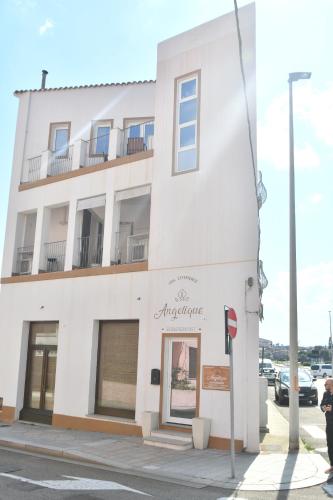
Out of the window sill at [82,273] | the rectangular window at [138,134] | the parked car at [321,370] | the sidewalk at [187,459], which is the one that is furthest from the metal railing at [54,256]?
the parked car at [321,370]

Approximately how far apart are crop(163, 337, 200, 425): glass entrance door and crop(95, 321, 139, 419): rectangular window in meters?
1.32

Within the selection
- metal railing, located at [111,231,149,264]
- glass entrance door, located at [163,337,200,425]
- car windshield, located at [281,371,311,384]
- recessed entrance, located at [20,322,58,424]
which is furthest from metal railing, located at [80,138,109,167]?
car windshield, located at [281,371,311,384]

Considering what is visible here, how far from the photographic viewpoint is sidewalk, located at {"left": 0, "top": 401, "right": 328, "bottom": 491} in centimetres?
846

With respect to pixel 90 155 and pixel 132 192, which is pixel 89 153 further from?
pixel 132 192

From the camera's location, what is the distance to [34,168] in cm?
1812

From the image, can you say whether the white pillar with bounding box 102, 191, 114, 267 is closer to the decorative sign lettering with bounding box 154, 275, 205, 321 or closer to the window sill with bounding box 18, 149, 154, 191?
the window sill with bounding box 18, 149, 154, 191

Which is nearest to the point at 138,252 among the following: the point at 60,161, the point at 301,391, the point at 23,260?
the point at 23,260

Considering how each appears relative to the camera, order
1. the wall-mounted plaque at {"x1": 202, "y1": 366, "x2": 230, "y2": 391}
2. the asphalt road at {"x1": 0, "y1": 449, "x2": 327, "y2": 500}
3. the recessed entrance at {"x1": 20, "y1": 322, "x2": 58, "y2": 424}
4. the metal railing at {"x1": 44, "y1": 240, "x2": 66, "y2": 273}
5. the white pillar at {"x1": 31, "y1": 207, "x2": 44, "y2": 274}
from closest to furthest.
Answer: the asphalt road at {"x1": 0, "y1": 449, "x2": 327, "y2": 500}, the wall-mounted plaque at {"x1": 202, "y1": 366, "x2": 230, "y2": 391}, the recessed entrance at {"x1": 20, "y1": 322, "x2": 58, "y2": 424}, the white pillar at {"x1": 31, "y1": 207, "x2": 44, "y2": 274}, the metal railing at {"x1": 44, "y1": 240, "x2": 66, "y2": 273}

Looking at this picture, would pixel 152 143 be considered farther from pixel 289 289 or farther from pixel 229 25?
pixel 289 289

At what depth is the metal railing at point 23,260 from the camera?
57.4 feet

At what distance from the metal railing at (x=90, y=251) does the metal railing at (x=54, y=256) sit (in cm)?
100

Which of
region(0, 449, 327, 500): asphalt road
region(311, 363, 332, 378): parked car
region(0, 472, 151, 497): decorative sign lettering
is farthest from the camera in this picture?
region(311, 363, 332, 378): parked car

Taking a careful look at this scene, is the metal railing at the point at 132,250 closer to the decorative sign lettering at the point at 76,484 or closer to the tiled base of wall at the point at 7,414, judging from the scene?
the tiled base of wall at the point at 7,414

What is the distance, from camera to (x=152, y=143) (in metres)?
15.1
